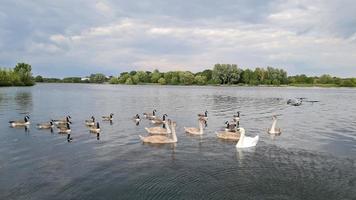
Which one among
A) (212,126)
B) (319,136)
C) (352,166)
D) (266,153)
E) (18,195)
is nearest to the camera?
(18,195)

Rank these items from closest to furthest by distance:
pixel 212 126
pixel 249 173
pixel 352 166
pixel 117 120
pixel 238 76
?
pixel 249 173 → pixel 352 166 → pixel 212 126 → pixel 117 120 → pixel 238 76

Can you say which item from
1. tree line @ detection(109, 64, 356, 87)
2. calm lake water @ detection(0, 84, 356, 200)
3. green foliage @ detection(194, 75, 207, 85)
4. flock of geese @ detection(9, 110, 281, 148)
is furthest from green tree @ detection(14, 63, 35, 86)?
calm lake water @ detection(0, 84, 356, 200)

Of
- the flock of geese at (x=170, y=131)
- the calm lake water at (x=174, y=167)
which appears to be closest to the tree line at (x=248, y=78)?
the flock of geese at (x=170, y=131)

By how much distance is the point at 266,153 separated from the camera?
2045cm

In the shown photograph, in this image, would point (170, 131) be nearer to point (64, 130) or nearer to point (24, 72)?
point (64, 130)

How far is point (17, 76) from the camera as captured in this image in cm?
13888

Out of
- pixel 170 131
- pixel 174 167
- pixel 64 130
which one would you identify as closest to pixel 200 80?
pixel 170 131

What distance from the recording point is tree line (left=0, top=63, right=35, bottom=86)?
130500mm

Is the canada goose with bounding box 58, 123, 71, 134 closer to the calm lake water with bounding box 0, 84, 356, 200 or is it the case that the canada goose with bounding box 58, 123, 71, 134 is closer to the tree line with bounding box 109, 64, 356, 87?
the calm lake water with bounding box 0, 84, 356, 200

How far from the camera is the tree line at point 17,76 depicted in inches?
5138

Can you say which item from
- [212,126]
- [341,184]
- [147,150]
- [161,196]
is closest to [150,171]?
[161,196]

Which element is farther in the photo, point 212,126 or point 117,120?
point 117,120

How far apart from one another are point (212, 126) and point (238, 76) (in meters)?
148

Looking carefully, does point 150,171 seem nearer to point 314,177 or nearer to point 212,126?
point 314,177
